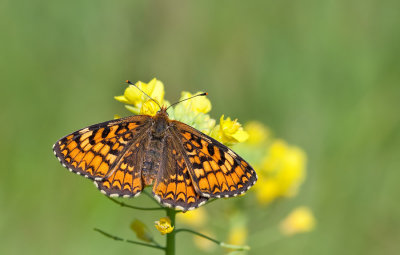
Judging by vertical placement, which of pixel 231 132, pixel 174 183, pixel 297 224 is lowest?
pixel 174 183

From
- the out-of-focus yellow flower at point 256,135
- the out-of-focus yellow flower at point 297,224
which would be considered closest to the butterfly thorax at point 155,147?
the out-of-focus yellow flower at point 256,135

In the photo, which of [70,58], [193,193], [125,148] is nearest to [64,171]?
[70,58]

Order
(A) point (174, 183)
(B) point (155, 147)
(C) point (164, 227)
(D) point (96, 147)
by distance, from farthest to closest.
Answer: (B) point (155, 147) → (D) point (96, 147) → (A) point (174, 183) → (C) point (164, 227)

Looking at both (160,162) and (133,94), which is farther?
(133,94)

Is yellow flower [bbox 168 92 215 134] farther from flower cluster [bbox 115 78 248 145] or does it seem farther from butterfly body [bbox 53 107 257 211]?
butterfly body [bbox 53 107 257 211]

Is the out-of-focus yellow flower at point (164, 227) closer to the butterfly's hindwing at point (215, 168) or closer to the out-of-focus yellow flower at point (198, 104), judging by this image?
the butterfly's hindwing at point (215, 168)

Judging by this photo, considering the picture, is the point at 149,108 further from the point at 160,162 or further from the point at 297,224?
the point at 297,224

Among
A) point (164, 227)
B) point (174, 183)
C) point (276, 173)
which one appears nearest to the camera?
point (164, 227)

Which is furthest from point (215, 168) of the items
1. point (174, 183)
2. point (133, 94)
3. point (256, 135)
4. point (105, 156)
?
point (256, 135)
